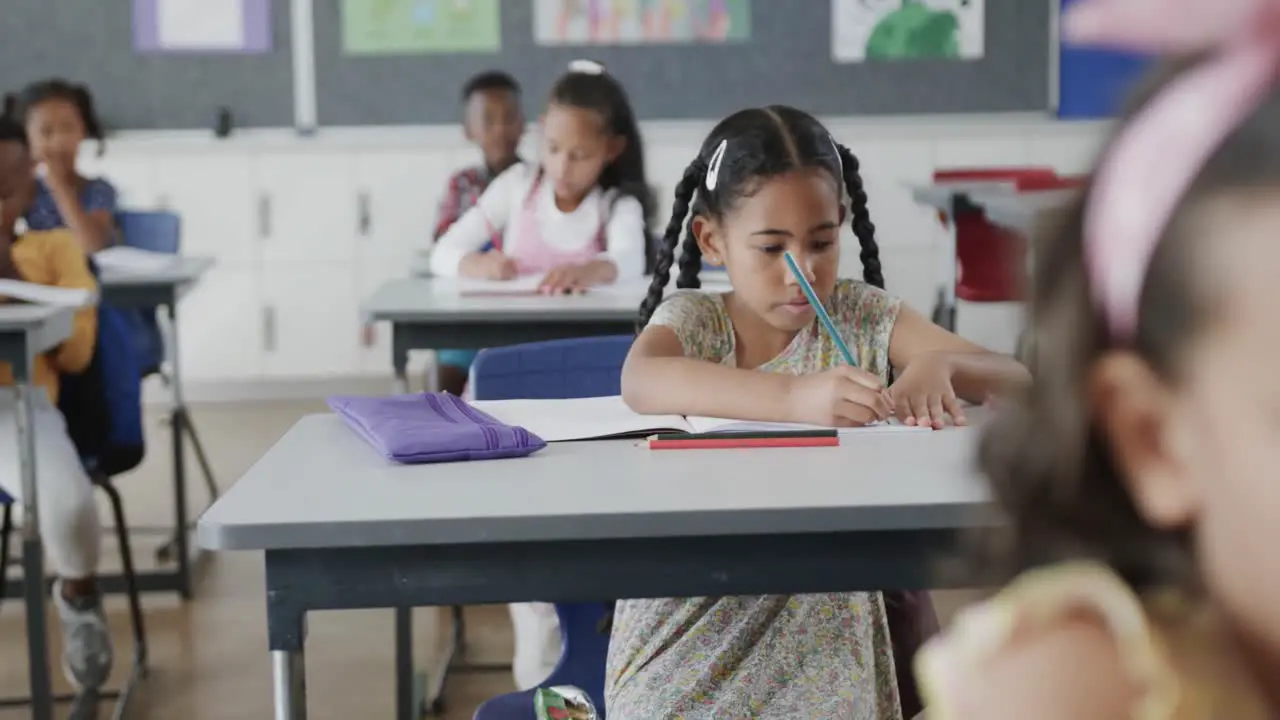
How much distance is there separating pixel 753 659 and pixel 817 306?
0.35m

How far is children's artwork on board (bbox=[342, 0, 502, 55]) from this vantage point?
19.3 feet

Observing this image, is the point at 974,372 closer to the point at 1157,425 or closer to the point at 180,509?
the point at 1157,425

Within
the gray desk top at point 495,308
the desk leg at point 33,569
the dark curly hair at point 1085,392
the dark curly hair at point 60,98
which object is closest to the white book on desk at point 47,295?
the desk leg at point 33,569

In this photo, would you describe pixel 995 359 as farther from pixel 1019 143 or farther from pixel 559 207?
pixel 1019 143

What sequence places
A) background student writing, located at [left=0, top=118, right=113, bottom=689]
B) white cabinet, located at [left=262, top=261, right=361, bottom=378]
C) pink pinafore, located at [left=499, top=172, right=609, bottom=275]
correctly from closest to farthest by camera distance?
background student writing, located at [left=0, top=118, right=113, bottom=689] → pink pinafore, located at [left=499, top=172, right=609, bottom=275] → white cabinet, located at [left=262, top=261, right=361, bottom=378]

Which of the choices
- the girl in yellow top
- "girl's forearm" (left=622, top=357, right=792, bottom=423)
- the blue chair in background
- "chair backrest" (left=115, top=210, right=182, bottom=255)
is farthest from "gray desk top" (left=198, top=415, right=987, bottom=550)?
"chair backrest" (left=115, top=210, right=182, bottom=255)

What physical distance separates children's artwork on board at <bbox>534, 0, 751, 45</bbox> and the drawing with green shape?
50cm

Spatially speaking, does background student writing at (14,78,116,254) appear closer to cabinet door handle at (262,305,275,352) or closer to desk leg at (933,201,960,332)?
cabinet door handle at (262,305,275,352)

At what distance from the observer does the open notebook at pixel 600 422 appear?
1.53 m

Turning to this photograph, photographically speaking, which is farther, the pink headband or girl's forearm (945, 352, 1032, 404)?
girl's forearm (945, 352, 1032, 404)

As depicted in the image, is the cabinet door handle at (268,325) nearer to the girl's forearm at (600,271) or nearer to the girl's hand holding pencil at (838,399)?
the girl's forearm at (600,271)

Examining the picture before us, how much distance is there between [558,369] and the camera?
1.93 metres

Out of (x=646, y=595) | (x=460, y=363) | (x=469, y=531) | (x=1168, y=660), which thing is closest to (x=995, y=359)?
(x=646, y=595)

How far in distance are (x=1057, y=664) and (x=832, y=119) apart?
572cm
